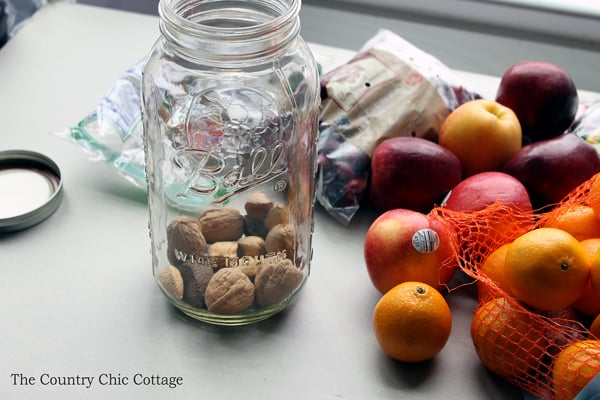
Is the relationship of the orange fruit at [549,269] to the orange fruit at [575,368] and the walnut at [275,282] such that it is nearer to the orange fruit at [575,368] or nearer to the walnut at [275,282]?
the orange fruit at [575,368]

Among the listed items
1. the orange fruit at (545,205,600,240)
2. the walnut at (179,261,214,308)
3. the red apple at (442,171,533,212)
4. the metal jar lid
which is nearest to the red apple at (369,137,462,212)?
the red apple at (442,171,533,212)

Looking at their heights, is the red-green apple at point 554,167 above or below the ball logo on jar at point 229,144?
below

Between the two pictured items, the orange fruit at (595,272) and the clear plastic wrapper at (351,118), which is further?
the clear plastic wrapper at (351,118)

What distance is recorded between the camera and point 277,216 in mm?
742

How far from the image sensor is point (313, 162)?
2.43ft

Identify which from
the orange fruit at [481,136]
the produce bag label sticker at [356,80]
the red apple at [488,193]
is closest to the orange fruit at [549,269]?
the red apple at [488,193]

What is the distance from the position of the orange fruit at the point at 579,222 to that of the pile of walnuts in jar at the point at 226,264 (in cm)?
26

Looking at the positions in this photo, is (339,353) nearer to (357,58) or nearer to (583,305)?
(583,305)

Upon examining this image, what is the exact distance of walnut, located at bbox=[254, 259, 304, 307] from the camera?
71 centimetres

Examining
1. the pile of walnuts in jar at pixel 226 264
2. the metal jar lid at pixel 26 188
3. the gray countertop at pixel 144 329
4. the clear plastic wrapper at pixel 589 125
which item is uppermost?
the clear plastic wrapper at pixel 589 125

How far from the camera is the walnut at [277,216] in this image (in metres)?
0.74

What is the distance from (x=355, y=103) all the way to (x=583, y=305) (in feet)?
1.19

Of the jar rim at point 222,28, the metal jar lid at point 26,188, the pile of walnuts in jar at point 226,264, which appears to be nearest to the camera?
the jar rim at point 222,28

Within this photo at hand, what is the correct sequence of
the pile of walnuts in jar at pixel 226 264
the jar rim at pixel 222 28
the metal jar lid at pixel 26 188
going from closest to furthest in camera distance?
the jar rim at pixel 222 28 → the pile of walnuts in jar at pixel 226 264 → the metal jar lid at pixel 26 188
